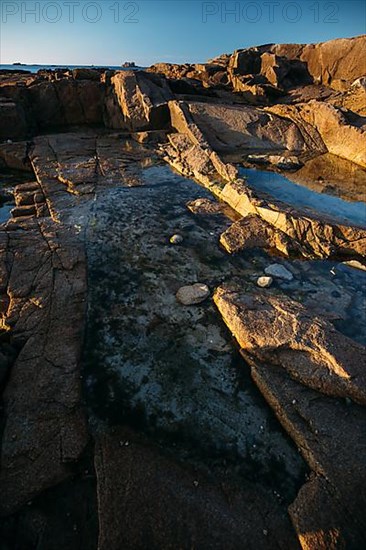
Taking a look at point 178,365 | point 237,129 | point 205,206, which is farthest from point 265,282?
point 237,129

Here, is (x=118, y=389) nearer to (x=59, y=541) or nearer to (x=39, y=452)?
(x=39, y=452)

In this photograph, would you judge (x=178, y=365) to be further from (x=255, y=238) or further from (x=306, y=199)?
(x=306, y=199)

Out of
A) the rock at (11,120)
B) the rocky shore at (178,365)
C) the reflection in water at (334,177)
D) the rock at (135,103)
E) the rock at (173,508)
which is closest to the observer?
the rock at (173,508)

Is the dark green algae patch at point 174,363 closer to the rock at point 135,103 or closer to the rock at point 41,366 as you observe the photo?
the rock at point 41,366

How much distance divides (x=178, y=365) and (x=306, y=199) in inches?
231

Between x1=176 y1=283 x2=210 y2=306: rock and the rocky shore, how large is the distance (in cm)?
2

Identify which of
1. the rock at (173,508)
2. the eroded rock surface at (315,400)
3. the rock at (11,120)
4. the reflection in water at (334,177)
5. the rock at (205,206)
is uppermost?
the rock at (11,120)

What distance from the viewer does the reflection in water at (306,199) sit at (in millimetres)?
6824

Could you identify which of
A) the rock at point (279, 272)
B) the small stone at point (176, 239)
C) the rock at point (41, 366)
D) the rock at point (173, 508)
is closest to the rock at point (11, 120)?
the rock at point (41, 366)

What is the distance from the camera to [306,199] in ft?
25.3

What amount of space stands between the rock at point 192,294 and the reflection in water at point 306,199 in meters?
3.23

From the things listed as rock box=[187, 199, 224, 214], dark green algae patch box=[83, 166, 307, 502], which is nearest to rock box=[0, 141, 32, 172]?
dark green algae patch box=[83, 166, 307, 502]

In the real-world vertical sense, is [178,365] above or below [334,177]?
below

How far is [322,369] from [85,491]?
2.41 m
